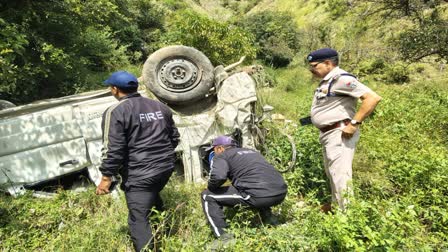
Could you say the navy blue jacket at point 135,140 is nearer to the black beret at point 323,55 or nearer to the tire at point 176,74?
the black beret at point 323,55

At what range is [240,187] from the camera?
2.92 meters

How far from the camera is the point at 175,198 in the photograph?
3516mm

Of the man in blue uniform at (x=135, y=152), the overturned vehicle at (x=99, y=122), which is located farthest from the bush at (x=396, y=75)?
the man in blue uniform at (x=135, y=152)

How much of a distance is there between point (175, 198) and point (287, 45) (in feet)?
56.3

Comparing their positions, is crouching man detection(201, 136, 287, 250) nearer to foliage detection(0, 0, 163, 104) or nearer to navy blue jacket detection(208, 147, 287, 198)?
navy blue jacket detection(208, 147, 287, 198)

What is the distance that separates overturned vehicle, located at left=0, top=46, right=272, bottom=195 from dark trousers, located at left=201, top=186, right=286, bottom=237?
1.22m

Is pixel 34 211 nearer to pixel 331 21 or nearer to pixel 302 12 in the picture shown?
pixel 331 21

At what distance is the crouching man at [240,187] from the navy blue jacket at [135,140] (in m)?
0.46

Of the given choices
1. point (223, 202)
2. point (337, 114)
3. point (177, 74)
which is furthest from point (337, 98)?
point (177, 74)

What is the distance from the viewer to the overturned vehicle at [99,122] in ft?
11.9

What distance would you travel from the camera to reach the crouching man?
9.37 ft

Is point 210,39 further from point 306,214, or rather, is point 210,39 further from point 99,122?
point 306,214

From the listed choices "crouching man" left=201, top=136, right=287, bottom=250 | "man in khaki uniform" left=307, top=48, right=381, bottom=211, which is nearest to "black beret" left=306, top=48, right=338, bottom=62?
"man in khaki uniform" left=307, top=48, right=381, bottom=211

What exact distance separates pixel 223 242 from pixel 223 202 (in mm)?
422
